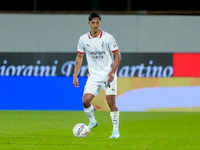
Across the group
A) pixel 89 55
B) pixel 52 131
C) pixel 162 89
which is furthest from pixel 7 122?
pixel 162 89

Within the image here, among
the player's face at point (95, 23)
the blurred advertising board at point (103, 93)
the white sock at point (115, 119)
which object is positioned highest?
the player's face at point (95, 23)

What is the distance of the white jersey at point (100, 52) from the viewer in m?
9.10

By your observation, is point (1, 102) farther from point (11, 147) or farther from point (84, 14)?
point (11, 147)

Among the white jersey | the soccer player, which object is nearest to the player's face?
the soccer player

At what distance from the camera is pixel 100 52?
9148mm

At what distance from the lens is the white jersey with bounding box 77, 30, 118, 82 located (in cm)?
910

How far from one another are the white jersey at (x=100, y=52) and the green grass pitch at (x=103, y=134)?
1.11 metres

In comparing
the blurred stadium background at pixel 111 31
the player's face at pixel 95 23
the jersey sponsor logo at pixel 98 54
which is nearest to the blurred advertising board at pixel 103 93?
the blurred stadium background at pixel 111 31

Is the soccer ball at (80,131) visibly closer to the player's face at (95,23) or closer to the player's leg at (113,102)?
the player's leg at (113,102)

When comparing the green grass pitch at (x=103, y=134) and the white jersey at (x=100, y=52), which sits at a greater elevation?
the white jersey at (x=100, y=52)

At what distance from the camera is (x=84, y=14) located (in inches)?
875

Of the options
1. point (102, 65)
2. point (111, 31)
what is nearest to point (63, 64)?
point (111, 31)

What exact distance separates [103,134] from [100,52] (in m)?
1.77

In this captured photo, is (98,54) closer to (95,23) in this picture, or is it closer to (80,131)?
(95,23)
